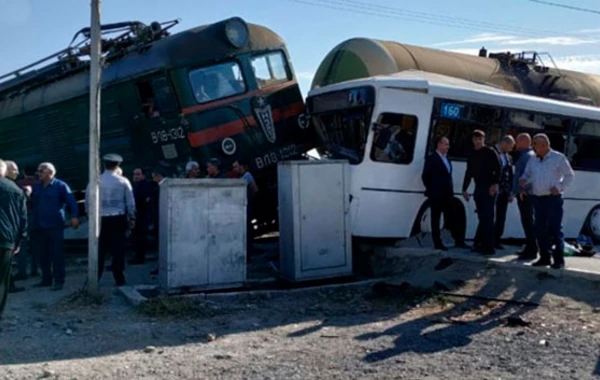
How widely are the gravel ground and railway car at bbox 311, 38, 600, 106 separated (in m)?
5.48

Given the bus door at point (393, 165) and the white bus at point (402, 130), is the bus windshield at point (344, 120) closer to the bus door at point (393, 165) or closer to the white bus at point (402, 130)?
the white bus at point (402, 130)

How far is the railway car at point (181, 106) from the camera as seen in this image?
1184cm

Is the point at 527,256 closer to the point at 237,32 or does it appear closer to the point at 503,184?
the point at 503,184

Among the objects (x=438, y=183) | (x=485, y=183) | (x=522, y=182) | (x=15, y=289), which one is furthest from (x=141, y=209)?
(x=522, y=182)

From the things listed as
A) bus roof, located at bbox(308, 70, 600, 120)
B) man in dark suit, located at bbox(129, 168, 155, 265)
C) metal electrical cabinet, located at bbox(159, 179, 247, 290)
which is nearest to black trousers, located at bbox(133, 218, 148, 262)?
man in dark suit, located at bbox(129, 168, 155, 265)

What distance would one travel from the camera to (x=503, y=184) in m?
9.98

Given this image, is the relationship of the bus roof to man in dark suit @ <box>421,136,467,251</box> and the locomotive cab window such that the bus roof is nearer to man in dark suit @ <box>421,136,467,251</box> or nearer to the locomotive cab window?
man in dark suit @ <box>421,136,467,251</box>

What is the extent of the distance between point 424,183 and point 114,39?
689 cm

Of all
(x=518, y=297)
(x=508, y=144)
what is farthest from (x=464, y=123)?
(x=518, y=297)

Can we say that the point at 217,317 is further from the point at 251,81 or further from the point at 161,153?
the point at 251,81

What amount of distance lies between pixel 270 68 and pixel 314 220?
440 centimetres

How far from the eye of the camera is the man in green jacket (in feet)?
22.2

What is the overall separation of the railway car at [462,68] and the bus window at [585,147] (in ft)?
8.45

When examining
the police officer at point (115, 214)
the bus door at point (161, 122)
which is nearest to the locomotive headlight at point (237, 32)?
the bus door at point (161, 122)
